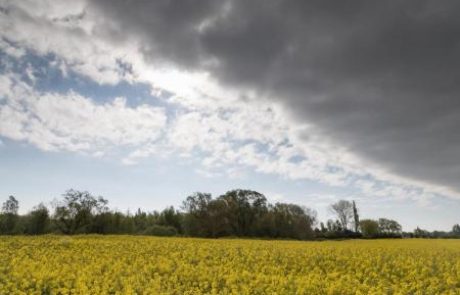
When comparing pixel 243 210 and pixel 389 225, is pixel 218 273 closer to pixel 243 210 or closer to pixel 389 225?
pixel 243 210

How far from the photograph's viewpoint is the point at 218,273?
1773cm

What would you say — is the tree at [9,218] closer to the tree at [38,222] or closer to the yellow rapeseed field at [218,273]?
the tree at [38,222]

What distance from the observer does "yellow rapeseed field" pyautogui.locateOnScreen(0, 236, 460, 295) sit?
14922mm

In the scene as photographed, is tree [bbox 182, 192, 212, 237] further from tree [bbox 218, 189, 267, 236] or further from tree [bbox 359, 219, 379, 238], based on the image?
tree [bbox 359, 219, 379, 238]

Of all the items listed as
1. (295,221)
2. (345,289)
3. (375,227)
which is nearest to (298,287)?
(345,289)

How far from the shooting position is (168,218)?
339 ft

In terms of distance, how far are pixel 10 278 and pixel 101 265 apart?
386 centimetres

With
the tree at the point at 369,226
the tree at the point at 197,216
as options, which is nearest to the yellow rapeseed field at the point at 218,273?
the tree at the point at 197,216

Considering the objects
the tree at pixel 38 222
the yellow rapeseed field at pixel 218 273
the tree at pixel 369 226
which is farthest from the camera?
the tree at pixel 369 226

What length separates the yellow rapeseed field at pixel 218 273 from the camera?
14922mm

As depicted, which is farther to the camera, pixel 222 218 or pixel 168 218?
pixel 168 218

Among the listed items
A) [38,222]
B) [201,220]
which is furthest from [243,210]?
[38,222]

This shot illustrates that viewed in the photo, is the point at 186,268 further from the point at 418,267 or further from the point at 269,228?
the point at 269,228

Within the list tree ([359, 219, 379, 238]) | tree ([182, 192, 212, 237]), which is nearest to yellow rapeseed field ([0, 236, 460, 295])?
tree ([182, 192, 212, 237])
